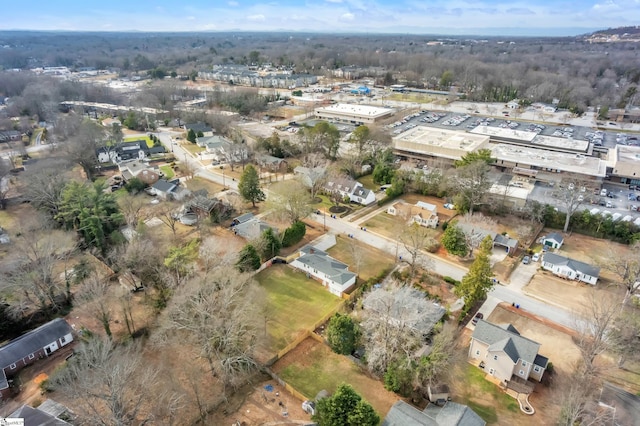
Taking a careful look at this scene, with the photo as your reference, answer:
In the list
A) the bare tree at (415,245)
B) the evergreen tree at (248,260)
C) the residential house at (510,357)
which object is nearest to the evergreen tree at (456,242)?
the bare tree at (415,245)

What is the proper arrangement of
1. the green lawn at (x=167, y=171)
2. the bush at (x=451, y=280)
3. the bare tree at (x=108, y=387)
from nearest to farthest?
the bare tree at (x=108, y=387) < the bush at (x=451, y=280) < the green lawn at (x=167, y=171)

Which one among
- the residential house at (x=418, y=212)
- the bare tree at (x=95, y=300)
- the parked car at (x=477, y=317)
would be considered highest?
the bare tree at (x=95, y=300)

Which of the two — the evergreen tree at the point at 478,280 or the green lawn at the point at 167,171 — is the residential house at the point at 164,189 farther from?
the evergreen tree at the point at 478,280

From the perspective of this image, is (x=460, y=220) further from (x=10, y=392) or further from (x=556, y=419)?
(x=10, y=392)

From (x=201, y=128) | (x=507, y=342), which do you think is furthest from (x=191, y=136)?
(x=507, y=342)

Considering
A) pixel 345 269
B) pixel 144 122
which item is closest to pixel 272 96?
pixel 144 122

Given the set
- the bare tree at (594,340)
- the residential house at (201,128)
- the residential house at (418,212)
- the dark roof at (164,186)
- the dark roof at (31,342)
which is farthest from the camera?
the residential house at (201,128)

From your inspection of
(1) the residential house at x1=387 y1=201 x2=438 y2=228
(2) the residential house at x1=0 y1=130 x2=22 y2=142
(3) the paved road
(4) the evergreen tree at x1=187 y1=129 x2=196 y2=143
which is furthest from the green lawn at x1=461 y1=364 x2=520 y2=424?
(2) the residential house at x1=0 y1=130 x2=22 y2=142
